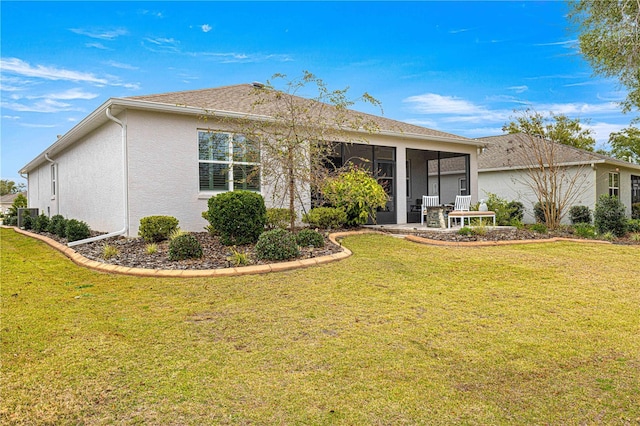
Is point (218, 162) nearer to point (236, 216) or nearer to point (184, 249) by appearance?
point (236, 216)

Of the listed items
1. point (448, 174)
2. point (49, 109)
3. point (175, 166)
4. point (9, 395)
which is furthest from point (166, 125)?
point (448, 174)

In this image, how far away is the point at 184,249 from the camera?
664cm

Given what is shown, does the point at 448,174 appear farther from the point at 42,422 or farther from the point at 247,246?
the point at 42,422

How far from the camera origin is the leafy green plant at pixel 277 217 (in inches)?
359

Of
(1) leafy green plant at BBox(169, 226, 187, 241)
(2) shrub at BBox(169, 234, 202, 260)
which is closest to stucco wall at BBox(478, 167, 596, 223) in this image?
(1) leafy green plant at BBox(169, 226, 187, 241)

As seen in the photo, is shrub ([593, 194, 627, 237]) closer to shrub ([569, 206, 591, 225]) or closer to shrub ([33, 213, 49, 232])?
shrub ([569, 206, 591, 225])

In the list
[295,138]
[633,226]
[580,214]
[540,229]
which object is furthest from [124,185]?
[580,214]

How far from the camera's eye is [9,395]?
244cm

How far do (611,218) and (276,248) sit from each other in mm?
10778

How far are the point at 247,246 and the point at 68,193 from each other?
1054 cm

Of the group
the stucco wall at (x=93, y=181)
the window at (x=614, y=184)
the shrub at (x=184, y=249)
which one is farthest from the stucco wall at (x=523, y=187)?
the stucco wall at (x=93, y=181)

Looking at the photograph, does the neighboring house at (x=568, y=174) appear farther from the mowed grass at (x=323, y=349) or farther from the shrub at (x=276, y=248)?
the mowed grass at (x=323, y=349)

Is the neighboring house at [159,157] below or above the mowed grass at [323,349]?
above

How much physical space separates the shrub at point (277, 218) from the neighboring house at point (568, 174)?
9.90 meters
